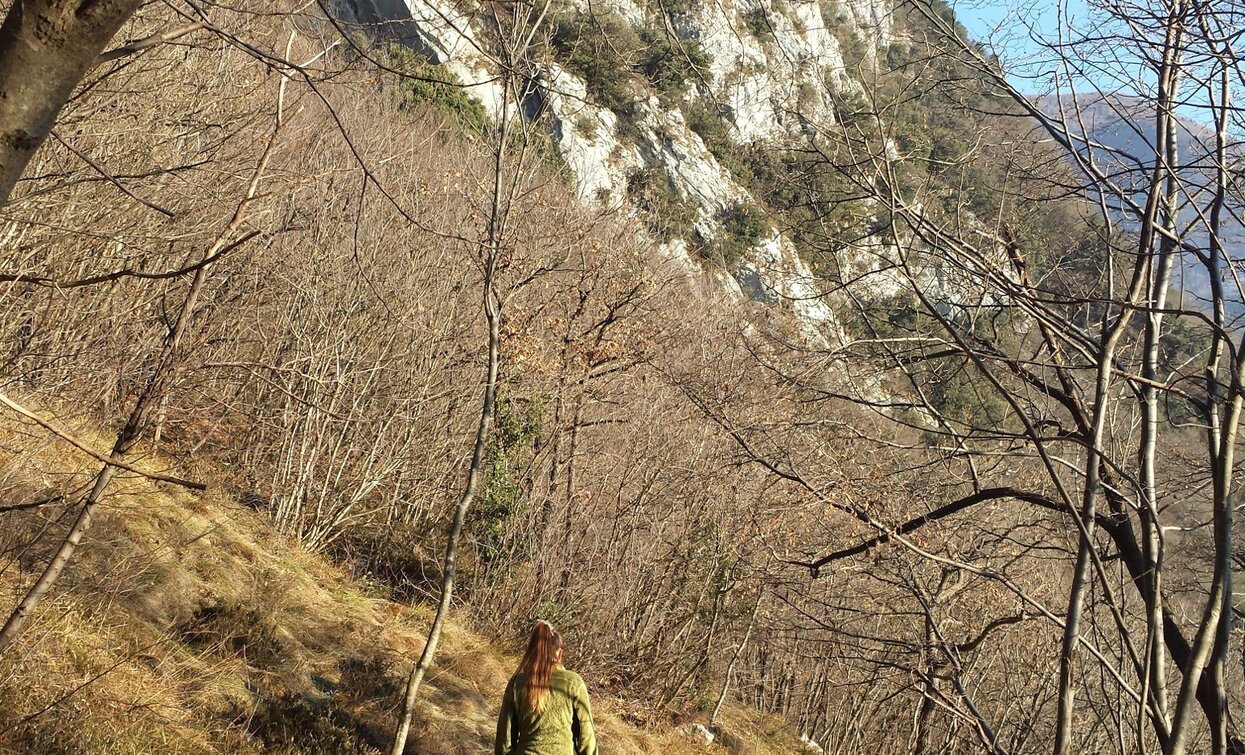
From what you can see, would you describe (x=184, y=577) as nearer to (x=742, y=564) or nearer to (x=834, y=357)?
(x=834, y=357)

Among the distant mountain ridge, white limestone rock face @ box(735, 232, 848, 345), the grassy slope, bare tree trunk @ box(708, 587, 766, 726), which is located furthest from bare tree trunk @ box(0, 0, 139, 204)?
bare tree trunk @ box(708, 587, 766, 726)

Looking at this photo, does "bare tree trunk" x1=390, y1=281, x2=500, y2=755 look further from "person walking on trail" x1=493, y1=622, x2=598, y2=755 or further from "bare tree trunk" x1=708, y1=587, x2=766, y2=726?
"bare tree trunk" x1=708, y1=587, x2=766, y2=726

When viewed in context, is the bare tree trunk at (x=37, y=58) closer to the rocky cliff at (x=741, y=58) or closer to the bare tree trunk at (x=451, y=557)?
the rocky cliff at (x=741, y=58)

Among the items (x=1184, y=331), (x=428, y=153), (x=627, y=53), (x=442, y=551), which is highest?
(x=428, y=153)

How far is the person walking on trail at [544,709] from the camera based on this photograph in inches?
207

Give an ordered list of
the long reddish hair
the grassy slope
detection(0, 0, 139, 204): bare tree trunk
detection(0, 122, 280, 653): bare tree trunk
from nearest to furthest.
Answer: detection(0, 0, 139, 204): bare tree trunk, detection(0, 122, 280, 653): bare tree trunk, the grassy slope, the long reddish hair

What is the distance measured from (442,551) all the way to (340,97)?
11602 mm

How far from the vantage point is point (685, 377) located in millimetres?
7320

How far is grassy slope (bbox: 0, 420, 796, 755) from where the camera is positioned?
17.0 feet

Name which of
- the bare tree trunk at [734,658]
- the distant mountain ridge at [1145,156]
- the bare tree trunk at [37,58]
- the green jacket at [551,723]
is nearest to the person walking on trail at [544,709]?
the green jacket at [551,723]

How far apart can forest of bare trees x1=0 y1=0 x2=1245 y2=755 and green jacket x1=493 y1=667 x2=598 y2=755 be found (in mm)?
597

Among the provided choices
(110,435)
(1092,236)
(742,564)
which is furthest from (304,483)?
(1092,236)

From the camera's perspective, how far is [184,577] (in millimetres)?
7613

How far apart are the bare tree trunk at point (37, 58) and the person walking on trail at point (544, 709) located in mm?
4392
